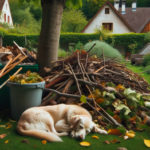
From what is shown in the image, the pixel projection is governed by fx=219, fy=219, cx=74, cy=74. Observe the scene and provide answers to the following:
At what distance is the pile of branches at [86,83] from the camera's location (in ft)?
12.0

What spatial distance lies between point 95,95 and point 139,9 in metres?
33.0

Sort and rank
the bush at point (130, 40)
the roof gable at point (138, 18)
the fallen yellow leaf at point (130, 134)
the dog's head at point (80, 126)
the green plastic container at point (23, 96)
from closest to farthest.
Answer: the dog's head at point (80, 126) < the fallen yellow leaf at point (130, 134) < the green plastic container at point (23, 96) < the bush at point (130, 40) < the roof gable at point (138, 18)

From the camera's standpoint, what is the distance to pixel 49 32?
4461 mm

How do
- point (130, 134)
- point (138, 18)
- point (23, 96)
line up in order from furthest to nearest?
point (138, 18), point (23, 96), point (130, 134)

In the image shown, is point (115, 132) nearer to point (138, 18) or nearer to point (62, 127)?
point (62, 127)

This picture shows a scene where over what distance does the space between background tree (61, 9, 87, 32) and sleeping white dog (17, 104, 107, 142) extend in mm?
32645

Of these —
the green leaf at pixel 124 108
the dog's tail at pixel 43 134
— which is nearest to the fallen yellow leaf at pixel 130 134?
the green leaf at pixel 124 108

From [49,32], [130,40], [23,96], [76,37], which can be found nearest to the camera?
[23,96]

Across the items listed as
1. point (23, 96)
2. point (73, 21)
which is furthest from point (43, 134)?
point (73, 21)

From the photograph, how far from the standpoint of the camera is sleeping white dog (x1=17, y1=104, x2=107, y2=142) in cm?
290

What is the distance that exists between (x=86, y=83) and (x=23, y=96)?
114cm

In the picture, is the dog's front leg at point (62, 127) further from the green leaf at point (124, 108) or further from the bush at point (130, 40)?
the bush at point (130, 40)

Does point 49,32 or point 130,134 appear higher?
point 49,32

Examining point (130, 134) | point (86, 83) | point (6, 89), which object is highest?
point (86, 83)
